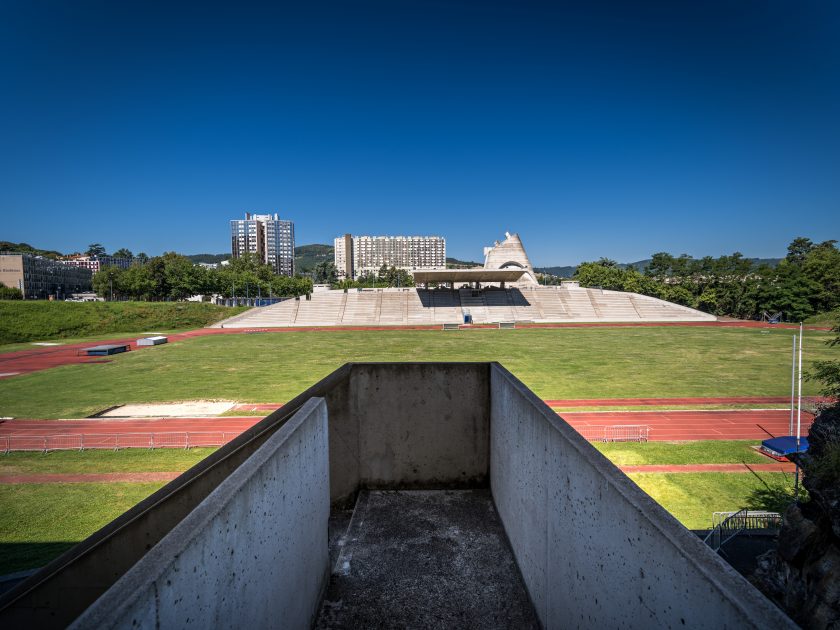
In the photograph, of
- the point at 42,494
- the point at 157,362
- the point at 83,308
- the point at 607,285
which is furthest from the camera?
the point at 607,285

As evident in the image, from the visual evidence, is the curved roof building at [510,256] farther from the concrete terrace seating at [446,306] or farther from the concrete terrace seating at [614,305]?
the concrete terrace seating at [446,306]

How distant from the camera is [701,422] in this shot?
49.3 ft

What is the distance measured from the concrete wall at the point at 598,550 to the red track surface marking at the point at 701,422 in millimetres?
10273

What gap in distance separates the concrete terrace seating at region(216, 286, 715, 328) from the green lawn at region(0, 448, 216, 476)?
37.8 meters

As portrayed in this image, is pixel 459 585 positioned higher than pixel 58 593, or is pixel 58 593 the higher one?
pixel 58 593

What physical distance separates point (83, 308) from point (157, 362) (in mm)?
27273

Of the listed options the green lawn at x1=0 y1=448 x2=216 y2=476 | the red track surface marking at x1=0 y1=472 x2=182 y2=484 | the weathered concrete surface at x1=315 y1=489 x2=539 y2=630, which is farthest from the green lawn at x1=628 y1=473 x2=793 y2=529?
the green lawn at x1=0 y1=448 x2=216 y2=476

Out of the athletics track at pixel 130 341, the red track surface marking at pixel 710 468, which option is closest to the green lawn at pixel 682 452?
the red track surface marking at pixel 710 468

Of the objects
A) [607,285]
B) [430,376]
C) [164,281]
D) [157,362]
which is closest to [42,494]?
[430,376]

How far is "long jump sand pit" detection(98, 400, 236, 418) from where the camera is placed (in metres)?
16.2

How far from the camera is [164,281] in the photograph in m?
73.1

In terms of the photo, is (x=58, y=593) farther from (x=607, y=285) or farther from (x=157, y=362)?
(x=607, y=285)

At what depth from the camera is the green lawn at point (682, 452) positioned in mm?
11914

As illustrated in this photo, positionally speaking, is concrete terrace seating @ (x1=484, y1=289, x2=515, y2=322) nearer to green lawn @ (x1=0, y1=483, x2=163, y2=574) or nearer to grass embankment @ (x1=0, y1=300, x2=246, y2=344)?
grass embankment @ (x1=0, y1=300, x2=246, y2=344)
